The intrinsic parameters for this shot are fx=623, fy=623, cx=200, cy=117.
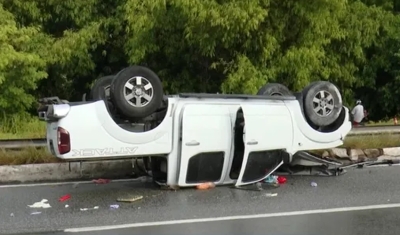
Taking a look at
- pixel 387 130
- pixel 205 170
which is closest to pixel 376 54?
pixel 387 130

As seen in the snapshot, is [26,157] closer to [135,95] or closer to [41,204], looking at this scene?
[41,204]

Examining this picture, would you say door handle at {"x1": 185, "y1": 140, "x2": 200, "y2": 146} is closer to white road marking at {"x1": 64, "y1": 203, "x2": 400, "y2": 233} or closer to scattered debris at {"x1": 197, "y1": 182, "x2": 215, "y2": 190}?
scattered debris at {"x1": 197, "y1": 182, "x2": 215, "y2": 190}

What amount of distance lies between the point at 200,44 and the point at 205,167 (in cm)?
868

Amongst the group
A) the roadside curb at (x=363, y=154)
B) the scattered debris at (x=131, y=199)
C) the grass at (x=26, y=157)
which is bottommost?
the scattered debris at (x=131, y=199)

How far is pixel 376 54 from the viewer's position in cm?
2048

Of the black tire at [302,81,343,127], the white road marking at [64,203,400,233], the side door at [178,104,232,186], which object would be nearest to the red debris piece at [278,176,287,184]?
the black tire at [302,81,343,127]

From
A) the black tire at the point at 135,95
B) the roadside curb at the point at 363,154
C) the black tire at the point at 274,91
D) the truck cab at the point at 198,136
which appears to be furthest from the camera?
the roadside curb at the point at 363,154

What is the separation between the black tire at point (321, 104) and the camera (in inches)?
349

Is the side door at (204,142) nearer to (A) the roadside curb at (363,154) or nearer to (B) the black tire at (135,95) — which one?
(B) the black tire at (135,95)

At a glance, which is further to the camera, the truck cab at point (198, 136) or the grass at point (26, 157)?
the grass at point (26, 157)

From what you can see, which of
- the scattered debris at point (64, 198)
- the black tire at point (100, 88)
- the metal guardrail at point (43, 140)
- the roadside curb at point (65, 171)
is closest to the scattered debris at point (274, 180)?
the roadside curb at point (65, 171)

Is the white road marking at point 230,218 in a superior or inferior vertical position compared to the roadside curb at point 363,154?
inferior

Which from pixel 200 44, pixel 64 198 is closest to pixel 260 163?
pixel 64 198

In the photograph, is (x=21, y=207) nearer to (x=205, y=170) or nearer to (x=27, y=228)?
(x=27, y=228)
